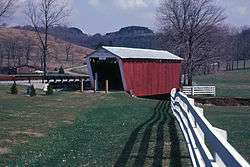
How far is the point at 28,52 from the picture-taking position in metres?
116

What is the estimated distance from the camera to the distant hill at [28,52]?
11781cm

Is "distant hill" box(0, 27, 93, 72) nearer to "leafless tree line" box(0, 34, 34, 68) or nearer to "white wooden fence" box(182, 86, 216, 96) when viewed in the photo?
"leafless tree line" box(0, 34, 34, 68)

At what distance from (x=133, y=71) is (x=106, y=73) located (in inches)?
179

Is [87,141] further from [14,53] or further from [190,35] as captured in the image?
[14,53]

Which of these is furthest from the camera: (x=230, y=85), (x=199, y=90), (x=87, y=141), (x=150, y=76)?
(x=230, y=85)

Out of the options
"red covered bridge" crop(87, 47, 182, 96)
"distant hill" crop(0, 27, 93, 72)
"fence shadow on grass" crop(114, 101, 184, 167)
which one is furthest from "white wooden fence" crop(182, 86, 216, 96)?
"distant hill" crop(0, 27, 93, 72)

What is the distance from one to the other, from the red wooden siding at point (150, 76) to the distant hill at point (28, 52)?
5997cm

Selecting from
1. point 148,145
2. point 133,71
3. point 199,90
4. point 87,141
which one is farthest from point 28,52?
point 148,145

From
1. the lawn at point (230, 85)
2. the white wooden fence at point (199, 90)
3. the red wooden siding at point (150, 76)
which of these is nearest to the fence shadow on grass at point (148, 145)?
the red wooden siding at point (150, 76)

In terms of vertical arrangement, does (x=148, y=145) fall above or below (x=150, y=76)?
below

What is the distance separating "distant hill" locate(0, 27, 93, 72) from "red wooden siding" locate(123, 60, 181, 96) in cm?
5997

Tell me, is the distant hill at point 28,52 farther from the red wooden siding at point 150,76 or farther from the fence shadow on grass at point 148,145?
the fence shadow on grass at point 148,145

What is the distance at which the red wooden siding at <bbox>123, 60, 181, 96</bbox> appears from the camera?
37472 millimetres

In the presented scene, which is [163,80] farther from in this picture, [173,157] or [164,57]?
[173,157]
